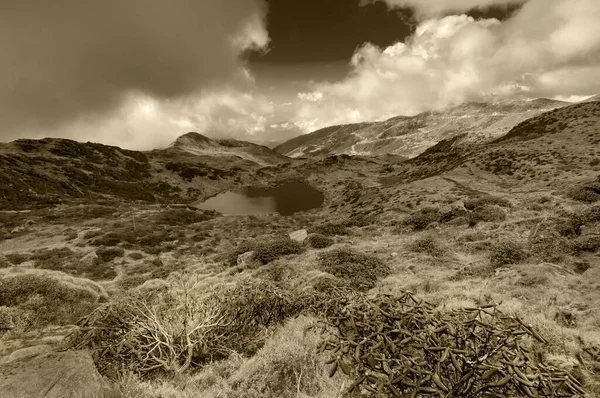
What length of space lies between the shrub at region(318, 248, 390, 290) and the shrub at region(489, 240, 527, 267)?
18.3ft

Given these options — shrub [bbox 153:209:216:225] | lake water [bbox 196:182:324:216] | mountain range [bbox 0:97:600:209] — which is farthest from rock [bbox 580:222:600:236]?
lake water [bbox 196:182:324:216]

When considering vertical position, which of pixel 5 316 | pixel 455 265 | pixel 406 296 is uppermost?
pixel 406 296

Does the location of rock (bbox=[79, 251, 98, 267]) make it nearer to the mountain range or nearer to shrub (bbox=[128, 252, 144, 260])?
shrub (bbox=[128, 252, 144, 260])

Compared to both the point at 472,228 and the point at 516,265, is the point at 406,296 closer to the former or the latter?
the point at 516,265

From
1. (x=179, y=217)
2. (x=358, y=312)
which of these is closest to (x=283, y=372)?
(x=358, y=312)

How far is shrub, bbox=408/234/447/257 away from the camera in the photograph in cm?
1877

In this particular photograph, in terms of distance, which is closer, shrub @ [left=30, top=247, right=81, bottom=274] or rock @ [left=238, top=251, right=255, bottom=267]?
rock @ [left=238, top=251, right=255, bottom=267]

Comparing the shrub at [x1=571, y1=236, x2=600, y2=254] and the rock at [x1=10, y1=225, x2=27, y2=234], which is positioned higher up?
the rock at [x1=10, y1=225, x2=27, y2=234]

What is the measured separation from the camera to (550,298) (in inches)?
402

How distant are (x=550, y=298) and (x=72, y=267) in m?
33.3

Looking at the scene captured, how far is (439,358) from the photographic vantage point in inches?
125

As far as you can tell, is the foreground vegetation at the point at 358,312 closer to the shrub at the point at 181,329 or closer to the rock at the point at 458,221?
the shrub at the point at 181,329

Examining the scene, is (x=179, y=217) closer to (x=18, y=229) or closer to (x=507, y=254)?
(x=18, y=229)

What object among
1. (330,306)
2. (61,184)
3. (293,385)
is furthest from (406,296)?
(61,184)
